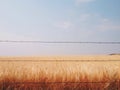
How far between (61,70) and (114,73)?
1.08 metres

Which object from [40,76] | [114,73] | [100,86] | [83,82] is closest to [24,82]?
[40,76]

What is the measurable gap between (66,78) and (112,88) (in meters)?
0.94

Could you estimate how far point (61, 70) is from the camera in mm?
5512

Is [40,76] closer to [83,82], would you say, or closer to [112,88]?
[83,82]

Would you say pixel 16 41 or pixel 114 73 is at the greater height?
pixel 16 41

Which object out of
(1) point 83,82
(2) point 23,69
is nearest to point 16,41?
(2) point 23,69

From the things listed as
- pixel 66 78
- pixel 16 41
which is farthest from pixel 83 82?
pixel 16 41

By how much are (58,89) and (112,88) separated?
3.55ft

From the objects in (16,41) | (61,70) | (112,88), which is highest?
(16,41)

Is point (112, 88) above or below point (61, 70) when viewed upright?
below

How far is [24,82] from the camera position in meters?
5.21

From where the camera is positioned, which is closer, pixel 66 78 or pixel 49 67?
pixel 66 78

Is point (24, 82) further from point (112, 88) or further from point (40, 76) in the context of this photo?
point (112, 88)

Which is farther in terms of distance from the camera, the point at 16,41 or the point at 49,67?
the point at 49,67
